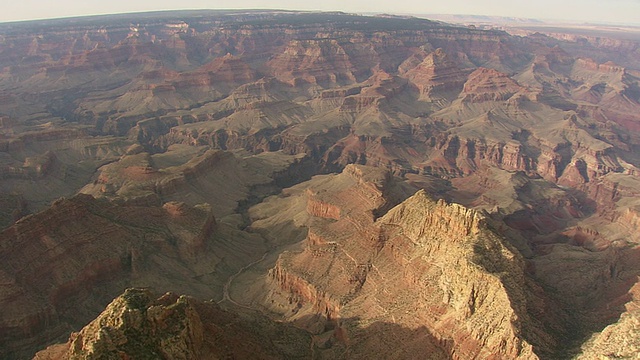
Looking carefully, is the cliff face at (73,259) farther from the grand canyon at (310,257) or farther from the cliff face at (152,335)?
the cliff face at (152,335)

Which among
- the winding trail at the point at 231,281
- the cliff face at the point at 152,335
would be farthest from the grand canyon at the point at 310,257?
the winding trail at the point at 231,281

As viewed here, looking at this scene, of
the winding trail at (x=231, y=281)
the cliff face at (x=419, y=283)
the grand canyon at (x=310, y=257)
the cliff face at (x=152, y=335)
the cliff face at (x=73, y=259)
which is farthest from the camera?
the winding trail at (x=231, y=281)

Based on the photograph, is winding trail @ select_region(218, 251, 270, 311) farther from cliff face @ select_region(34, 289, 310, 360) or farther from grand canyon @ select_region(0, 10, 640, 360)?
cliff face @ select_region(34, 289, 310, 360)

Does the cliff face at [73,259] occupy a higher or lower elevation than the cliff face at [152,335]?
lower

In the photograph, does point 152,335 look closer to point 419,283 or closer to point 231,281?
point 419,283

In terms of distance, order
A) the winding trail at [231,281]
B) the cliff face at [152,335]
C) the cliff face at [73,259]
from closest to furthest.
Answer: the cliff face at [152,335] → the cliff face at [73,259] → the winding trail at [231,281]

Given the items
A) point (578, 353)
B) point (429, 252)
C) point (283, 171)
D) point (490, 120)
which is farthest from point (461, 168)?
point (578, 353)

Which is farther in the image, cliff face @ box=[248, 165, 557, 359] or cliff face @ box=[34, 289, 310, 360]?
cliff face @ box=[248, 165, 557, 359]

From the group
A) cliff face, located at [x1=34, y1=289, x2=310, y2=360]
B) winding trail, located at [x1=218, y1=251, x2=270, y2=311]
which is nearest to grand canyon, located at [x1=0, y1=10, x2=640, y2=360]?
cliff face, located at [x1=34, y1=289, x2=310, y2=360]

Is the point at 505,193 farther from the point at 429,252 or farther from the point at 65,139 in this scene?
the point at 65,139

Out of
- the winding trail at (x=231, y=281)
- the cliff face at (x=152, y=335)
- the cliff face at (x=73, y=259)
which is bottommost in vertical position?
the winding trail at (x=231, y=281)

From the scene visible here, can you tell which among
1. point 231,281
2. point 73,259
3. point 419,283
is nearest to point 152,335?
point 419,283
